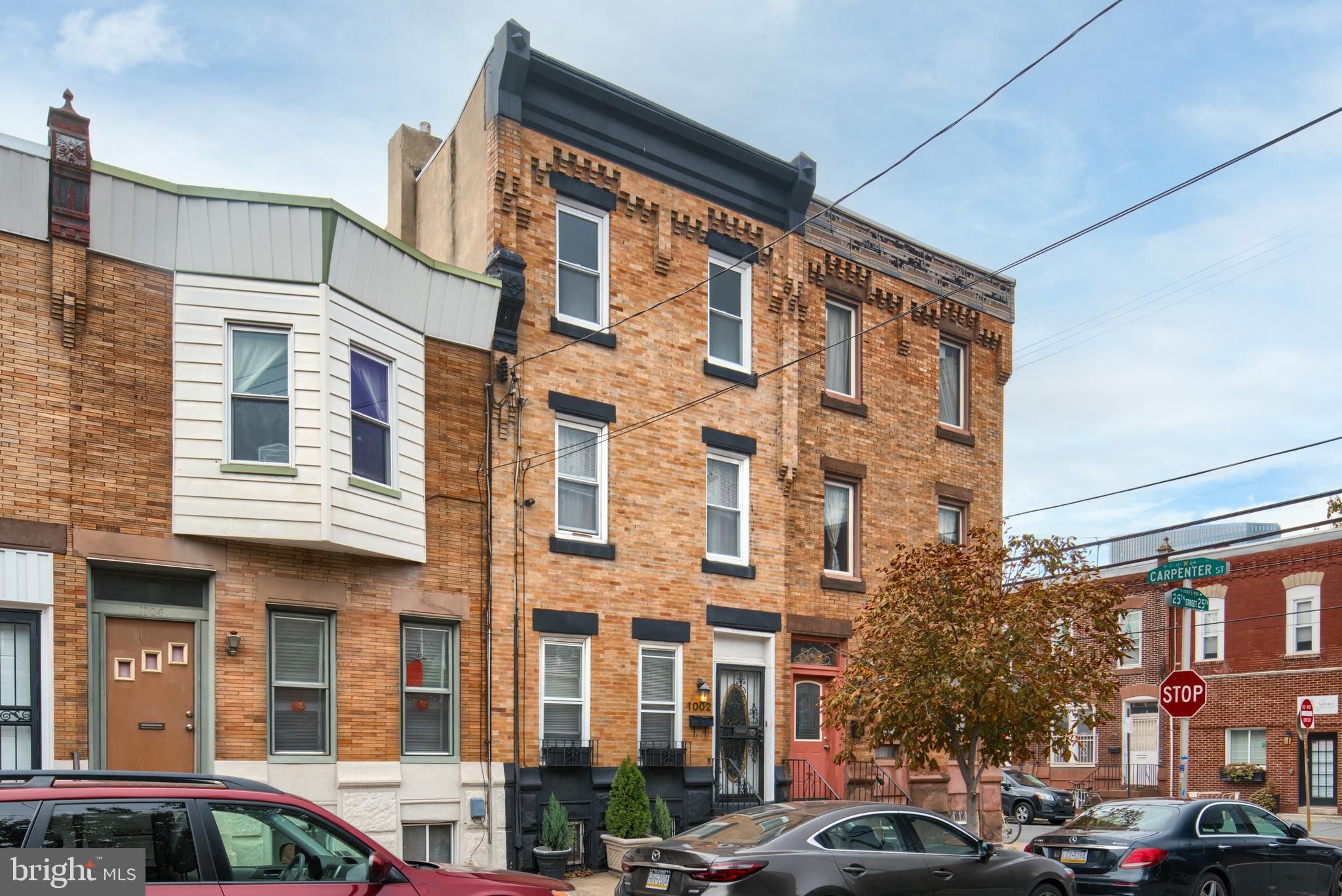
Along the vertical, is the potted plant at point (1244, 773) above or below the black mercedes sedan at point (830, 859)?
below

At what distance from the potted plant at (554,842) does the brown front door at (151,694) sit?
4.47 m

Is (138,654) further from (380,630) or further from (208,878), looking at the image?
(208,878)

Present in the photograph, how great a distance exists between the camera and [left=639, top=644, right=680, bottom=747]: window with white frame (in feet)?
59.3

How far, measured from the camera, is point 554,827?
1589 cm

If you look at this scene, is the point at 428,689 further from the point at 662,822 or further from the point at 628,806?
the point at 662,822

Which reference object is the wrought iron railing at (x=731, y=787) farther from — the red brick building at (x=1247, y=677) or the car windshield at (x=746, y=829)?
the red brick building at (x=1247, y=677)

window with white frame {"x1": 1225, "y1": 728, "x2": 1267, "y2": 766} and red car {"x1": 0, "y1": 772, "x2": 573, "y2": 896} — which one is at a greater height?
red car {"x1": 0, "y1": 772, "x2": 573, "y2": 896}

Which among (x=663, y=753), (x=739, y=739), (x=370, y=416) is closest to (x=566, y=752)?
(x=663, y=753)

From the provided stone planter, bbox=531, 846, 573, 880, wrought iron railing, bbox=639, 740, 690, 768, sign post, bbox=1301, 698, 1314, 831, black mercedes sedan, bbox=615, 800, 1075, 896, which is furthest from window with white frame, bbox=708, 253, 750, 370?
sign post, bbox=1301, 698, 1314, 831

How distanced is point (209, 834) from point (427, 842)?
28.9 feet

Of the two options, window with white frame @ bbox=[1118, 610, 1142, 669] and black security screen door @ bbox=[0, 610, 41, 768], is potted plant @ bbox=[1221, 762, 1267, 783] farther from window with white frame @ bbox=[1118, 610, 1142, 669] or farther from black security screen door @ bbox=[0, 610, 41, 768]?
black security screen door @ bbox=[0, 610, 41, 768]

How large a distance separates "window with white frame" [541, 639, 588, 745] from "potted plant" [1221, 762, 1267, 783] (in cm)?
2748

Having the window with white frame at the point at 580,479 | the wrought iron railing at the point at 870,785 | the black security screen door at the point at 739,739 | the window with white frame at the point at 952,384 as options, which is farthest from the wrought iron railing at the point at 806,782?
the window with white frame at the point at 952,384

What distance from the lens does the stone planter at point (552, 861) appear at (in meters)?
15.3
